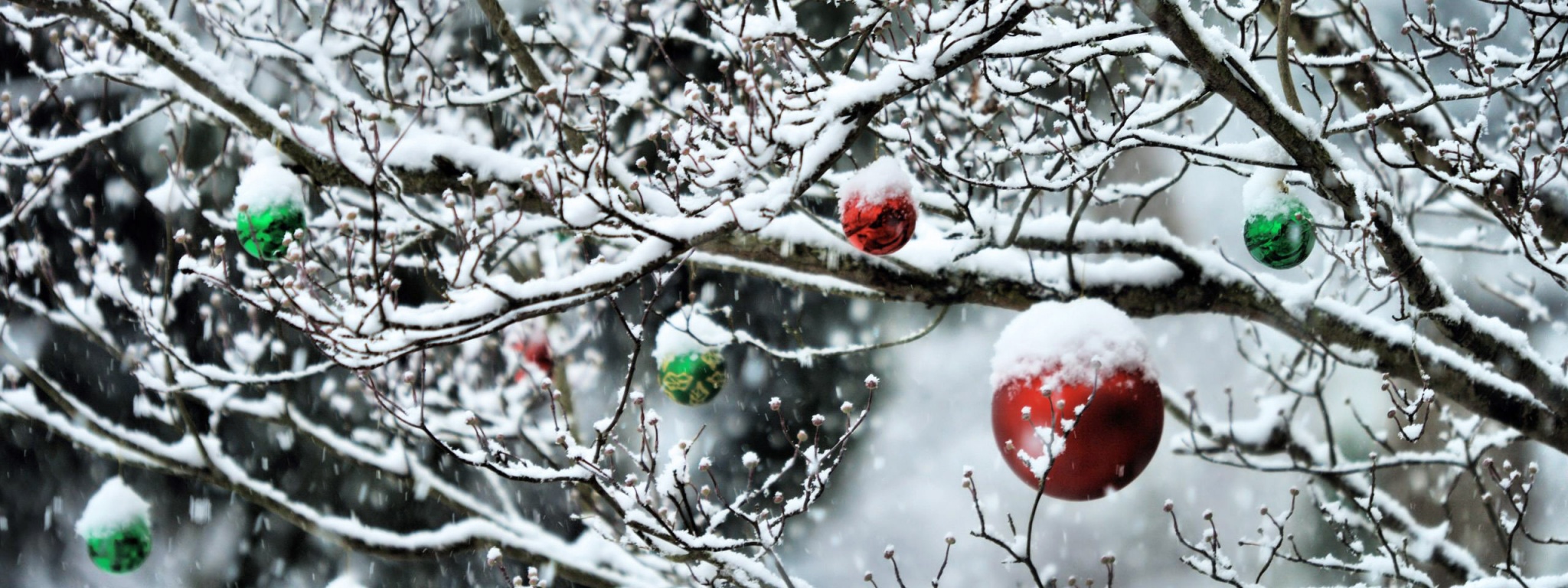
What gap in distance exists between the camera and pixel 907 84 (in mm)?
1992

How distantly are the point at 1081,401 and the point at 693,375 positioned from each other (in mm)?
1446

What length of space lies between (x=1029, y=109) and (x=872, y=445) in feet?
14.1

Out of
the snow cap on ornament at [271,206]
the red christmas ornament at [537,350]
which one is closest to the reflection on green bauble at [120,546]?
the red christmas ornament at [537,350]

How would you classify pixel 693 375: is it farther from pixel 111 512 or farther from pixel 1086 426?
pixel 111 512

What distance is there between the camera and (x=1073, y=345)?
2.59 meters

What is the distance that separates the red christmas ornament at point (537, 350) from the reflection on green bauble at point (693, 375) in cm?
94

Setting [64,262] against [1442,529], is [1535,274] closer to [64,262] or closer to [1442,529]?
[1442,529]

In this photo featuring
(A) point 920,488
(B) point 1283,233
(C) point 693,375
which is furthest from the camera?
(A) point 920,488

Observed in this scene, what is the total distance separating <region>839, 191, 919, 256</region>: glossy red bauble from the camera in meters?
2.13

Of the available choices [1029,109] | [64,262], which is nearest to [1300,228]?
[1029,109]

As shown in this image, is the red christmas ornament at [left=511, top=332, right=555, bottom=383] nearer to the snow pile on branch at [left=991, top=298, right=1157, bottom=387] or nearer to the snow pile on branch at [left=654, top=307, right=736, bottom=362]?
the snow pile on branch at [left=654, top=307, right=736, bottom=362]

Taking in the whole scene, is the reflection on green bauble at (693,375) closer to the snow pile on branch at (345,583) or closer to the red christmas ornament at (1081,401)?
the red christmas ornament at (1081,401)

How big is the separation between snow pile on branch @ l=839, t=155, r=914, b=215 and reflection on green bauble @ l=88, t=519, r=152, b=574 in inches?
126

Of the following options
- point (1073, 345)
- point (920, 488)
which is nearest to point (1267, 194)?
point (1073, 345)
